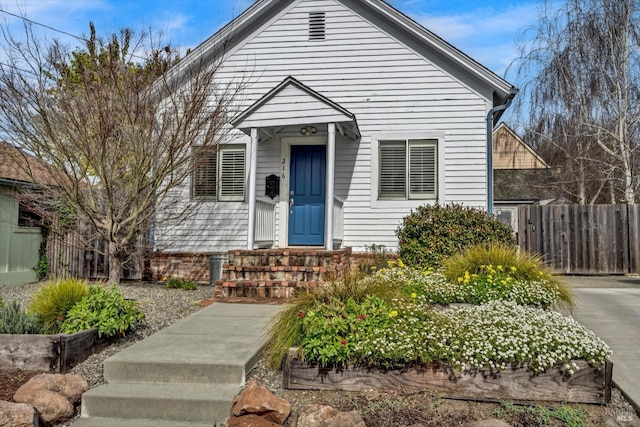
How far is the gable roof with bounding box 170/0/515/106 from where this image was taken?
9.69 meters

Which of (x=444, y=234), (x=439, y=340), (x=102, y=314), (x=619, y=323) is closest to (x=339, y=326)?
(x=439, y=340)

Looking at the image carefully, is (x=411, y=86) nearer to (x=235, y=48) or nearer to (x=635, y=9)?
(x=235, y=48)

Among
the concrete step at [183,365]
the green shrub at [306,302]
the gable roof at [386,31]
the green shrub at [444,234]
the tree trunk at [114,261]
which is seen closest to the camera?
the concrete step at [183,365]

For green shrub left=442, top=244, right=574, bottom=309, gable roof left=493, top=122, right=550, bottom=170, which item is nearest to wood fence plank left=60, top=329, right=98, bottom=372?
green shrub left=442, top=244, right=574, bottom=309

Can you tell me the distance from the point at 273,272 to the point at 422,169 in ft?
14.3

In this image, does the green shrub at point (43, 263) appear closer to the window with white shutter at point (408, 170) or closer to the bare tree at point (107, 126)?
the bare tree at point (107, 126)

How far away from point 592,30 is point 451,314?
15.8 m

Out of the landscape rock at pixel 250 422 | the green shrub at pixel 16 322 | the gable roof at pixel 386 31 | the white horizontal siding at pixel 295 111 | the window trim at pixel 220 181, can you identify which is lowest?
the landscape rock at pixel 250 422

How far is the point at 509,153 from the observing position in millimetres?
23984

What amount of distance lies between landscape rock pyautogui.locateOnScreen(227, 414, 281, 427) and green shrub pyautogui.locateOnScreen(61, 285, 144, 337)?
6.77 ft

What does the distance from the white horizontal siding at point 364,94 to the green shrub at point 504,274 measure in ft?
9.95

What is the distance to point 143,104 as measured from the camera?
8422 mm

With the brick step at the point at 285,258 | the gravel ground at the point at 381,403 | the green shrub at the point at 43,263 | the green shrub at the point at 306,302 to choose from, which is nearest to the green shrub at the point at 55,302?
the gravel ground at the point at 381,403

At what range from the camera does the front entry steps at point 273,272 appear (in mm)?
7281
